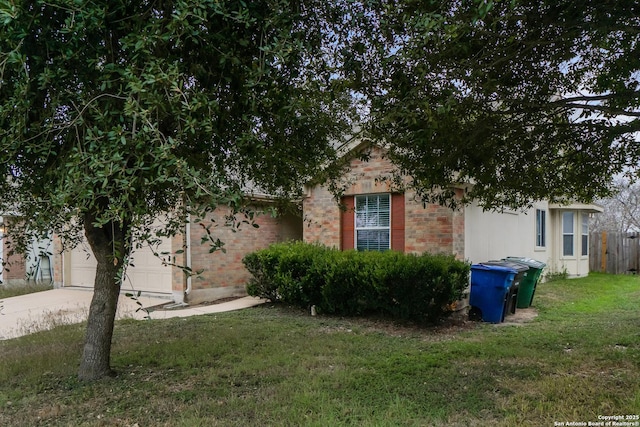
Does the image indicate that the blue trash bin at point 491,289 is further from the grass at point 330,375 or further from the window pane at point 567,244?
the window pane at point 567,244

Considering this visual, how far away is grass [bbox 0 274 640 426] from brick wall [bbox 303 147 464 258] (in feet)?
7.51

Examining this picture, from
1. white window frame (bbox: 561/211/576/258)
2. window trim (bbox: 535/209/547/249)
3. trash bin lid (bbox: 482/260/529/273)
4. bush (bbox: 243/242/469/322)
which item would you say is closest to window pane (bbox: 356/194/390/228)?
bush (bbox: 243/242/469/322)

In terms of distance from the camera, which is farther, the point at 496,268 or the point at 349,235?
the point at 349,235

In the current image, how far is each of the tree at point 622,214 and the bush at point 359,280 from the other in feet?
80.4

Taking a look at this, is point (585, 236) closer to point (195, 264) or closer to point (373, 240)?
point (373, 240)

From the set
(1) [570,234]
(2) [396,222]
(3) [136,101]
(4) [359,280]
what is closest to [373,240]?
(2) [396,222]

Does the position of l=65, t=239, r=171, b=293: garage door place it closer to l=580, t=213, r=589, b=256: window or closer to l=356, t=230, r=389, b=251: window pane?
l=356, t=230, r=389, b=251: window pane

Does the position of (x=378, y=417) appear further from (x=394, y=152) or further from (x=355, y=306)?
(x=355, y=306)

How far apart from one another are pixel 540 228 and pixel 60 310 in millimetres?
14385

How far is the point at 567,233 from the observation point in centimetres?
1645

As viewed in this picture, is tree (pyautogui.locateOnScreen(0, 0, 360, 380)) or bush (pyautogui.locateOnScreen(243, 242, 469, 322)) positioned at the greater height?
tree (pyautogui.locateOnScreen(0, 0, 360, 380))

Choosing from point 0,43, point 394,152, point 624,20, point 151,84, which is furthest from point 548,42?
point 0,43

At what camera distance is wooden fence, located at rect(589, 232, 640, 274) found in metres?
18.0

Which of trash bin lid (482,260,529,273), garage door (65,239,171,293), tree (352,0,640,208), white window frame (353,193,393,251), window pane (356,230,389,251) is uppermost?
tree (352,0,640,208)
